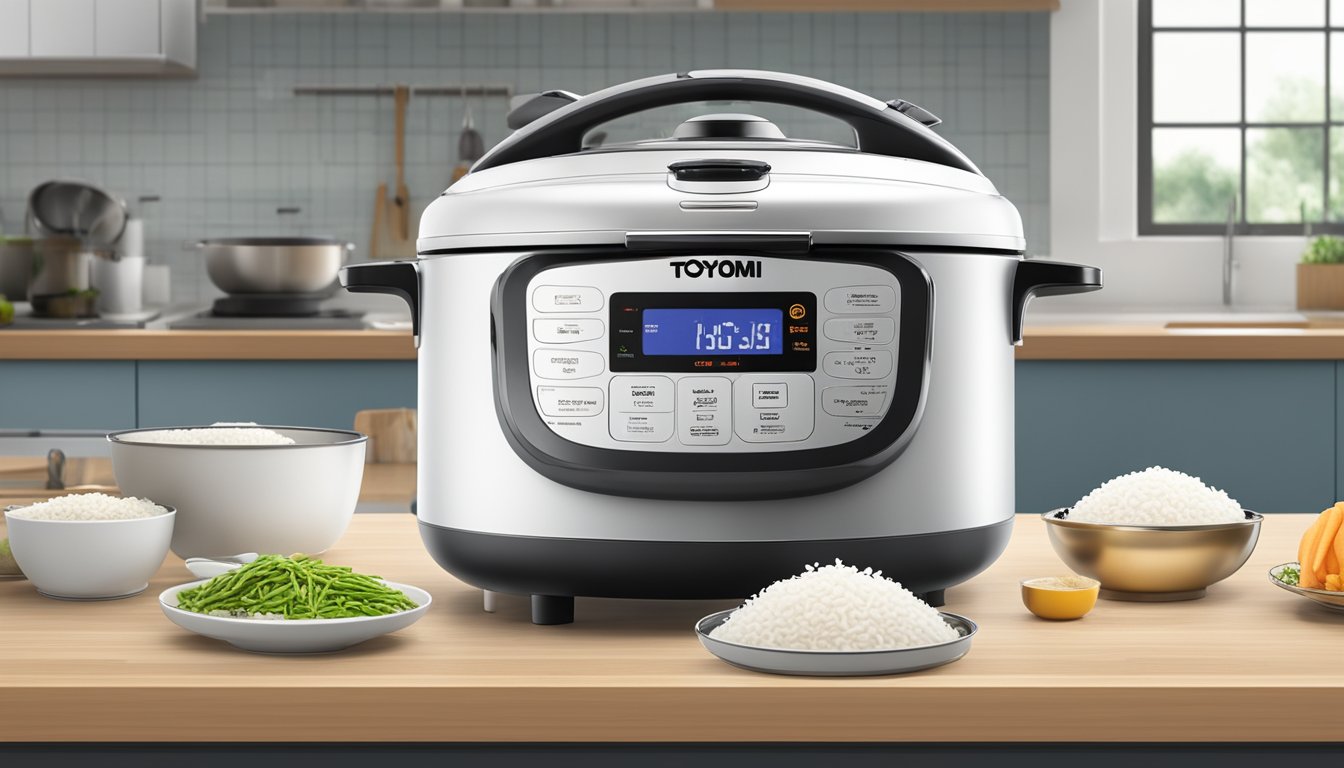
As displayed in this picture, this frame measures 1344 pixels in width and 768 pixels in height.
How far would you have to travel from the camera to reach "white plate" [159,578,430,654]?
0.66 meters

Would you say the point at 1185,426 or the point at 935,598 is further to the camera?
the point at 1185,426

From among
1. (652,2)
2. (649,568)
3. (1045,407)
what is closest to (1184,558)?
(649,568)

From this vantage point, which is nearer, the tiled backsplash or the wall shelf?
the wall shelf

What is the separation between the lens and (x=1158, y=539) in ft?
2.56

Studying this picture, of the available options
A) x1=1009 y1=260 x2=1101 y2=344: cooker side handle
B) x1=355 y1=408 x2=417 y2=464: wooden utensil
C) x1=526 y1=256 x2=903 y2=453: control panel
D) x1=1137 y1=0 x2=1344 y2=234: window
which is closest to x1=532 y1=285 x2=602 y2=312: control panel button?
x1=526 y1=256 x2=903 y2=453: control panel

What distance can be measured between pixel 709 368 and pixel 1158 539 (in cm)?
28

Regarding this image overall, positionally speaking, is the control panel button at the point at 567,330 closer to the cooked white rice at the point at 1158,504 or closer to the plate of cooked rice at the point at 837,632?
the plate of cooked rice at the point at 837,632

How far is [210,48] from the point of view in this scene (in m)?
3.44

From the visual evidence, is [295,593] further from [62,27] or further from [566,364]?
[62,27]

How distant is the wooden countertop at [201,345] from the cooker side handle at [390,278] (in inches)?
71.9

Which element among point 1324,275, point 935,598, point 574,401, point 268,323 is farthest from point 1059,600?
point 1324,275

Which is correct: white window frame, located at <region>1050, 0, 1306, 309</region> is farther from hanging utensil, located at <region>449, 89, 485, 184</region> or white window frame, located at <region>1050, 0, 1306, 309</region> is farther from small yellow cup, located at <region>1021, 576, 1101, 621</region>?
small yellow cup, located at <region>1021, 576, 1101, 621</region>

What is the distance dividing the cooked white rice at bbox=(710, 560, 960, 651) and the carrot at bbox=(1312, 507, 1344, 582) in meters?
0.24

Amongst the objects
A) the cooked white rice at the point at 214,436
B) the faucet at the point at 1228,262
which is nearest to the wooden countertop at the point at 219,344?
the faucet at the point at 1228,262
